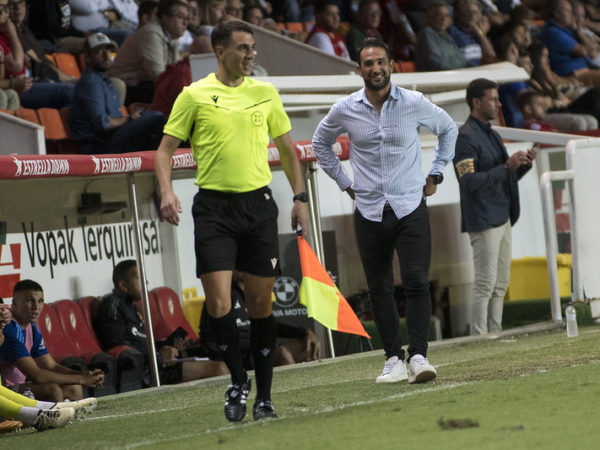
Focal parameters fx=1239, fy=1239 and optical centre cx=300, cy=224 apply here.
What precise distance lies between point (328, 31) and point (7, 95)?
221 inches

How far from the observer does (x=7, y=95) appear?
1177cm

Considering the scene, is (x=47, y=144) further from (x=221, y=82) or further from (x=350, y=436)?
(x=350, y=436)

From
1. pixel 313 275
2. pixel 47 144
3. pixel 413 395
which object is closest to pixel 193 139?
pixel 313 275

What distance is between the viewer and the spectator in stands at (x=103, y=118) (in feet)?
37.2

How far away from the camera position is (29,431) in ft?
22.4

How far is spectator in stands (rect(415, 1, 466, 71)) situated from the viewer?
16.3 meters

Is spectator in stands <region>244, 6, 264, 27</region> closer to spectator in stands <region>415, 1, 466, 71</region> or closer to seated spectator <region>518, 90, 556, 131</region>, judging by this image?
spectator in stands <region>415, 1, 466, 71</region>

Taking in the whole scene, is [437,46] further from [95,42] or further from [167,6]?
[95,42]

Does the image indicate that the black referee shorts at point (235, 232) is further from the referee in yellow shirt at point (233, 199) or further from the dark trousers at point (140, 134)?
the dark trousers at point (140, 134)

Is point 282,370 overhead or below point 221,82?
below

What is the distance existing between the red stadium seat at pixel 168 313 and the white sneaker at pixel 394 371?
3.38 metres

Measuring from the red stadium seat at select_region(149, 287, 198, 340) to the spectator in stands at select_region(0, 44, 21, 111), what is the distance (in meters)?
2.51

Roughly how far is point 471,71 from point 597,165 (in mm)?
2494

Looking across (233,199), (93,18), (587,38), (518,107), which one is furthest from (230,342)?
(587,38)
